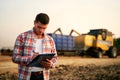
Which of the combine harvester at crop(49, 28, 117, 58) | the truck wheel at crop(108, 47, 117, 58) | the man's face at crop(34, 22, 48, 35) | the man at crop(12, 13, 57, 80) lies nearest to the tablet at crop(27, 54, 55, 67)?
the man at crop(12, 13, 57, 80)

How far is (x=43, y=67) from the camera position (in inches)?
126

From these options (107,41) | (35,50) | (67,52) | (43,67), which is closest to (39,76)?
(43,67)

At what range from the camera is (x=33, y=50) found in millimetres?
3215

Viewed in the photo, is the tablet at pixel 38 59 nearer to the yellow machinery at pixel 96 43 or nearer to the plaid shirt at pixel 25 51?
the plaid shirt at pixel 25 51

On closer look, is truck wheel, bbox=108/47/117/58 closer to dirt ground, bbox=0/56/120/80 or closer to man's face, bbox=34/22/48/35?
dirt ground, bbox=0/56/120/80

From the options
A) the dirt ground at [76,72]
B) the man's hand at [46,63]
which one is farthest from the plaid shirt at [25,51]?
the dirt ground at [76,72]

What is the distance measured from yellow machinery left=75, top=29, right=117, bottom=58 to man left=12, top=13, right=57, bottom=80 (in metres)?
20.4

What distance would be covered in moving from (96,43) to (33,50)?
69.5ft

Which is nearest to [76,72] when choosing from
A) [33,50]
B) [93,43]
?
[33,50]

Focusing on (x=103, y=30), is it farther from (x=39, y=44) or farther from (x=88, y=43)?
(x=39, y=44)

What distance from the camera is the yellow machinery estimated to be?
2395cm

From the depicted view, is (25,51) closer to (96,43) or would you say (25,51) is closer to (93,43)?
(96,43)

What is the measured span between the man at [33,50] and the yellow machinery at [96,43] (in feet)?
66.9

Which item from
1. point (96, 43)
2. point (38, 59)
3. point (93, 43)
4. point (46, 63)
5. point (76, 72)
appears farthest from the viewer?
point (93, 43)
